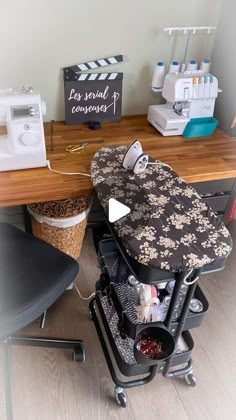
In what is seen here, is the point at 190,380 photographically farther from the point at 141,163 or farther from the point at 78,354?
the point at 141,163

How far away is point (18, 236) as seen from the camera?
143cm

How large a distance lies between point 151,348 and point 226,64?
1493 mm

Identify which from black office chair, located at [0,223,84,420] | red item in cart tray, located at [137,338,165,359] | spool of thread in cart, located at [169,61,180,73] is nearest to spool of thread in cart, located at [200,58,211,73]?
spool of thread in cart, located at [169,61,180,73]

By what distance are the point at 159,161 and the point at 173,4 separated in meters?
0.86

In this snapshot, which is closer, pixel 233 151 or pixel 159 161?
pixel 159 161

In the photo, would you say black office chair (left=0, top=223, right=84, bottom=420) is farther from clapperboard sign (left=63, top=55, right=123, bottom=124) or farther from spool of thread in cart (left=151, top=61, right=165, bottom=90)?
spool of thread in cart (left=151, top=61, right=165, bottom=90)

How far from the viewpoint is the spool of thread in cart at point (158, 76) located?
1804 mm

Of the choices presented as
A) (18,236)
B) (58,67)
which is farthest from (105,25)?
(18,236)

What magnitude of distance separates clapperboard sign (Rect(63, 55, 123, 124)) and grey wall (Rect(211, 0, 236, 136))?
55 cm

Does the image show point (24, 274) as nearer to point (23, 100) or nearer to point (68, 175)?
point (68, 175)

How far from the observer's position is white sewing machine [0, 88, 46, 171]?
1325mm

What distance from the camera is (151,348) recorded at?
1289 millimetres

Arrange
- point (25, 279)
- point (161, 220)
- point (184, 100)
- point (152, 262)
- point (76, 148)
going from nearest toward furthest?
point (152, 262)
point (161, 220)
point (25, 279)
point (76, 148)
point (184, 100)
